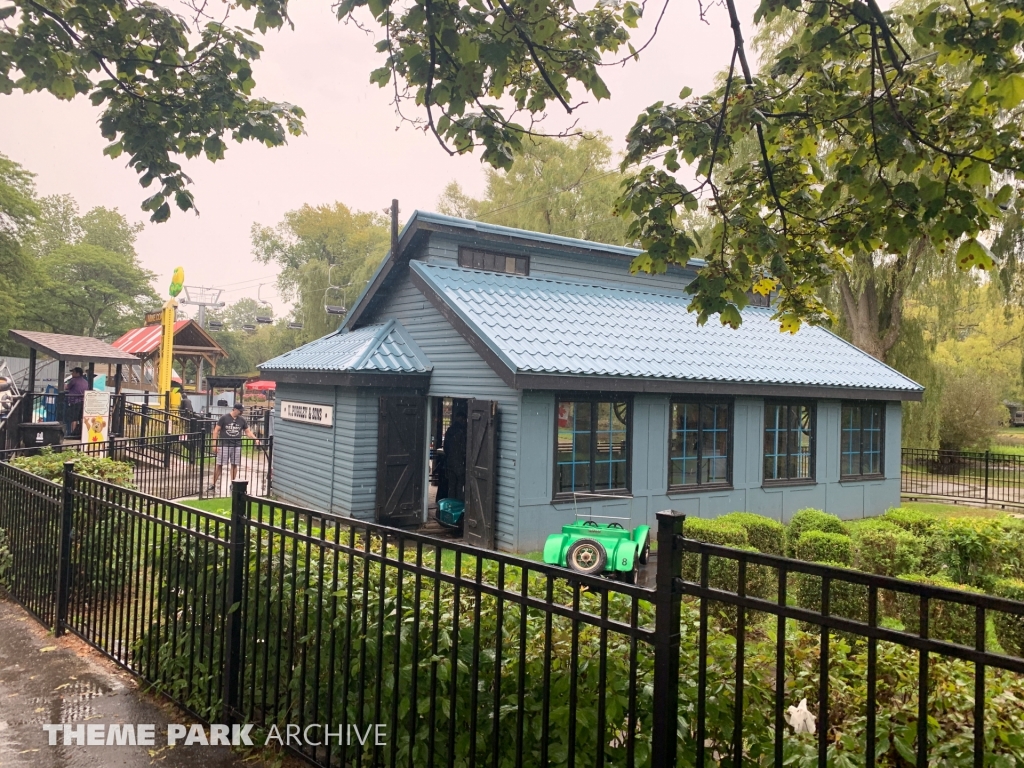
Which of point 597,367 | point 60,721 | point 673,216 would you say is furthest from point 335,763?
point 597,367

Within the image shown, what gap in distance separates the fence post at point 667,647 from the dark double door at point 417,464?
30.1 feet

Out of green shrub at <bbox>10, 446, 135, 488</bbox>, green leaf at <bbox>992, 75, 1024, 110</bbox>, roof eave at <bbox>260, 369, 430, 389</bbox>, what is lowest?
green shrub at <bbox>10, 446, 135, 488</bbox>

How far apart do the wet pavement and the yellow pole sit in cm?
2289

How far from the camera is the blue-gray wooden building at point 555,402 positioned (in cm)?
1199

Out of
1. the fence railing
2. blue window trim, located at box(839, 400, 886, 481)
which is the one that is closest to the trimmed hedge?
the fence railing

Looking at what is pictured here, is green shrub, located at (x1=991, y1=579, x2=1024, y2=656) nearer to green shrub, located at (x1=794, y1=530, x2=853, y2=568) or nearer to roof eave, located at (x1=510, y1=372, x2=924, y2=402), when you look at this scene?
green shrub, located at (x1=794, y1=530, x2=853, y2=568)

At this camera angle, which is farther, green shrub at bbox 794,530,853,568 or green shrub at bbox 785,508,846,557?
green shrub at bbox 785,508,846,557

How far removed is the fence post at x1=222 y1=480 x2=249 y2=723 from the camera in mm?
4535

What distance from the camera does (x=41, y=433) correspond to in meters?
14.8

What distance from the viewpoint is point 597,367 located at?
12.2 metres

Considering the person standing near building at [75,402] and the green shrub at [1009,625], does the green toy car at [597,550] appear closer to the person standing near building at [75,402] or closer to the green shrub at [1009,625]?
the green shrub at [1009,625]

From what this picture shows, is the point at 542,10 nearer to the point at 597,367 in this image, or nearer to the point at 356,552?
the point at 356,552

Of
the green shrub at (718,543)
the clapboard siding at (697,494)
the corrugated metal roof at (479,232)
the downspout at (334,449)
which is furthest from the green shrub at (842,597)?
the corrugated metal roof at (479,232)

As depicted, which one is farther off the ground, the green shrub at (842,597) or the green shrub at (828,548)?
the green shrub at (828,548)
